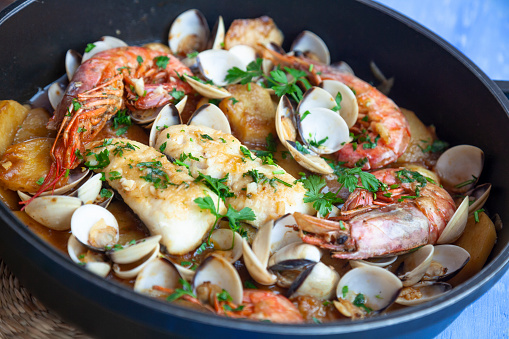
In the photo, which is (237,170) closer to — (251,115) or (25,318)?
(251,115)

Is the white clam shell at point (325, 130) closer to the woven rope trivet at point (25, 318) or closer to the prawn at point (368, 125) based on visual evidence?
the prawn at point (368, 125)

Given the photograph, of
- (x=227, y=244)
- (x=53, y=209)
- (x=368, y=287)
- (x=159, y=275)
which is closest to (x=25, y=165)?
(x=53, y=209)

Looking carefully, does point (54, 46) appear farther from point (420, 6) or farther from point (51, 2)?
point (420, 6)

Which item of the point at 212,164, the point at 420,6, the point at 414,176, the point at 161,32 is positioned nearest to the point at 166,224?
the point at 212,164

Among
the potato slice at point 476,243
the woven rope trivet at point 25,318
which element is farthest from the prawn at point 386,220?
the woven rope trivet at point 25,318

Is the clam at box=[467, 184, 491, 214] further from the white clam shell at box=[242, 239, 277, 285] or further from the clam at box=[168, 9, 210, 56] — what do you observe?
the clam at box=[168, 9, 210, 56]

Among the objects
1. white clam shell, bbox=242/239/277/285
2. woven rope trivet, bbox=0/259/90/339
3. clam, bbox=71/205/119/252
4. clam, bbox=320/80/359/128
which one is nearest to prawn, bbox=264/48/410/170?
clam, bbox=320/80/359/128
